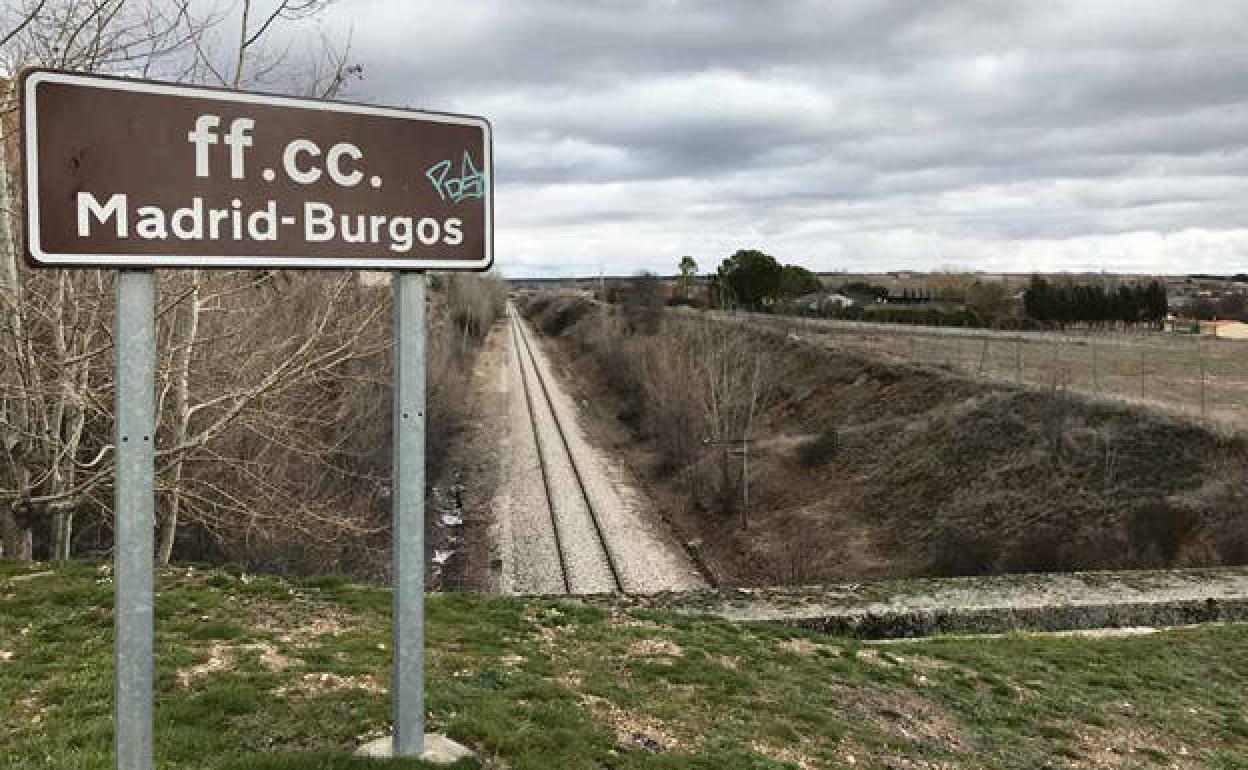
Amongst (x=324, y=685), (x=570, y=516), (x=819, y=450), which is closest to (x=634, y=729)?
(x=324, y=685)

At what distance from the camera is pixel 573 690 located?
6.60 meters

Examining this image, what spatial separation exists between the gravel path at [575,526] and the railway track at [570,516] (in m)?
0.02

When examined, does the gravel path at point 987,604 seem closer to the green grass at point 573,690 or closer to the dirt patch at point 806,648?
the green grass at point 573,690

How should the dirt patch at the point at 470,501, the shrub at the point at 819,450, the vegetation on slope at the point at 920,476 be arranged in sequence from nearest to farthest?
the vegetation on slope at the point at 920,476 → the dirt patch at the point at 470,501 → the shrub at the point at 819,450

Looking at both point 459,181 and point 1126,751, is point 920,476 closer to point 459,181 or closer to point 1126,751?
point 1126,751

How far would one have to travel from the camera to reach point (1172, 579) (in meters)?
15.3

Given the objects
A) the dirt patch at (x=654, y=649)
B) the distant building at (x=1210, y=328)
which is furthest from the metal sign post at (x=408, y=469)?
the distant building at (x=1210, y=328)

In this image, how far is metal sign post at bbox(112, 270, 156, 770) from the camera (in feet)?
10.1

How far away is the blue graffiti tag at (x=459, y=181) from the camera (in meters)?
3.88

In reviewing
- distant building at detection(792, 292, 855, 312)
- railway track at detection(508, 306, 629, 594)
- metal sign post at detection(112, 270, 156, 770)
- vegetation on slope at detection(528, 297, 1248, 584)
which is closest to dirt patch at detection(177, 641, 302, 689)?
metal sign post at detection(112, 270, 156, 770)

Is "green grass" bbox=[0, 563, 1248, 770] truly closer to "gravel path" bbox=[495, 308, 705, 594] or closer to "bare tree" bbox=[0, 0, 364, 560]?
"bare tree" bbox=[0, 0, 364, 560]

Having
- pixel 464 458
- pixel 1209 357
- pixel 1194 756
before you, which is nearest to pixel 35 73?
pixel 1194 756

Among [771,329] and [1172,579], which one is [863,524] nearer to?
[1172,579]

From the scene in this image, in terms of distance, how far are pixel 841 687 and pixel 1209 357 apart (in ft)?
129
